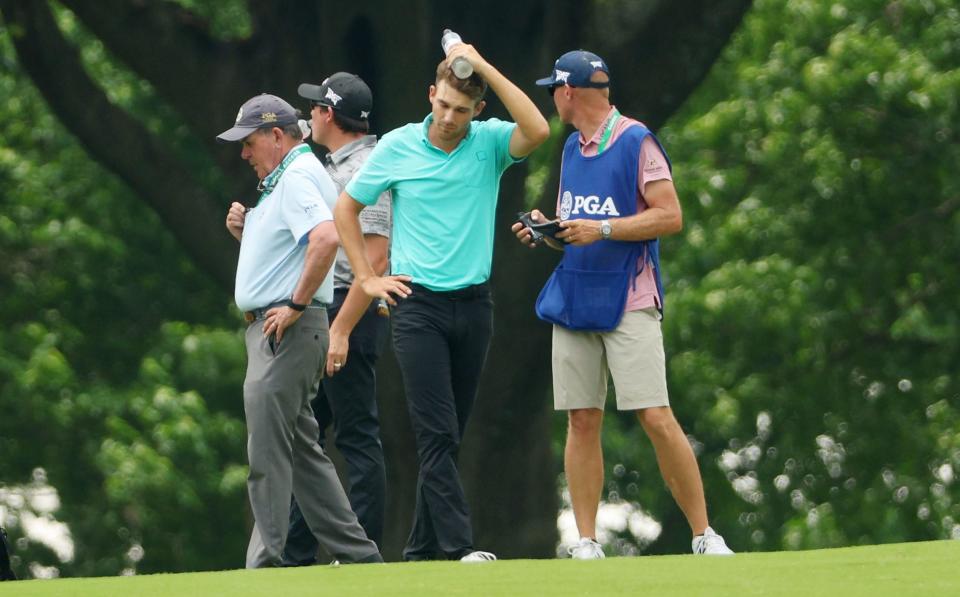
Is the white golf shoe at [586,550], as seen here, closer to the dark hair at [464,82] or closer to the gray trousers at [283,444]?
the gray trousers at [283,444]

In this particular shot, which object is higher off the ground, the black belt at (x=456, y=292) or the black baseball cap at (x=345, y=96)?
the black baseball cap at (x=345, y=96)

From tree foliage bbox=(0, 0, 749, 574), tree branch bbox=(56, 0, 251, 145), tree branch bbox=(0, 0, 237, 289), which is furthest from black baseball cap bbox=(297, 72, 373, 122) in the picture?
tree branch bbox=(0, 0, 237, 289)

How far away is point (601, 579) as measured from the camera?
7004 millimetres

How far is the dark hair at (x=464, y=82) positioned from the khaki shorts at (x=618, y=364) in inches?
37.5

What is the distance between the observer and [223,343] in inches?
761

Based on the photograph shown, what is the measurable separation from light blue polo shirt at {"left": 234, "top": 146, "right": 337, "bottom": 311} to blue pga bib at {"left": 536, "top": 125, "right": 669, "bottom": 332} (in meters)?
0.93

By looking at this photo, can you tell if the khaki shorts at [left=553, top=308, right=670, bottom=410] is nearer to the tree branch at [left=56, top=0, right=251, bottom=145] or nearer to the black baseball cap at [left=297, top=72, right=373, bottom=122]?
the black baseball cap at [left=297, top=72, right=373, bottom=122]

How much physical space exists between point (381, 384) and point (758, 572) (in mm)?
5697

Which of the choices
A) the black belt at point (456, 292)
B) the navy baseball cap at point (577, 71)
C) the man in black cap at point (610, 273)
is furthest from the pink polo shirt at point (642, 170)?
the black belt at point (456, 292)

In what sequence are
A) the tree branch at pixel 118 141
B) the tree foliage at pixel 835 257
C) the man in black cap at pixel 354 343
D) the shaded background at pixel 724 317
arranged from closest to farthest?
the man in black cap at pixel 354 343
the tree branch at pixel 118 141
the tree foliage at pixel 835 257
the shaded background at pixel 724 317

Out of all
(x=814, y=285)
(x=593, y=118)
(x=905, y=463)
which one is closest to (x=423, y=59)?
(x=593, y=118)

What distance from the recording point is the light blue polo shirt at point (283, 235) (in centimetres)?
811

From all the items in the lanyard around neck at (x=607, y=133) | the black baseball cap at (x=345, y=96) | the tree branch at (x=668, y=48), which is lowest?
the lanyard around neck at (x=607, y=133)

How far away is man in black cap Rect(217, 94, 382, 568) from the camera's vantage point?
8109 millimetres
